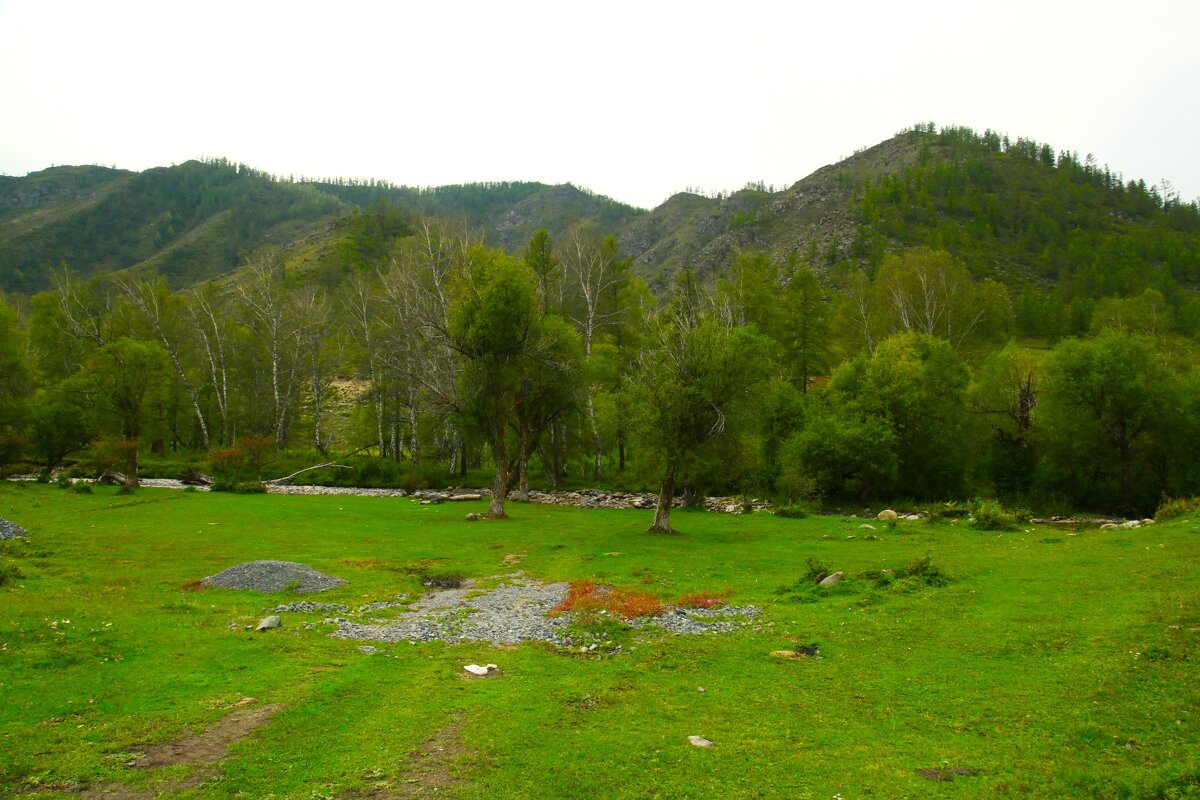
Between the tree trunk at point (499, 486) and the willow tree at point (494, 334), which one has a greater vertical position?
the willow tree at point (494, 334)

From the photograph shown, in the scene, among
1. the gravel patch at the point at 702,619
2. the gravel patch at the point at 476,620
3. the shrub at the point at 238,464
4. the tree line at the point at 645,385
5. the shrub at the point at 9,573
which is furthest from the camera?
the shrub at the point at 238,464

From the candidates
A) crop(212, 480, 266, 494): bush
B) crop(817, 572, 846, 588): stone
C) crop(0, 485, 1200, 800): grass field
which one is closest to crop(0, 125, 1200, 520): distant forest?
crop(212, 480, 266, 494): bush

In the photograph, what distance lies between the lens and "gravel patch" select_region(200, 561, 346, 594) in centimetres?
2016

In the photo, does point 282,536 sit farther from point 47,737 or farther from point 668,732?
point 668,732

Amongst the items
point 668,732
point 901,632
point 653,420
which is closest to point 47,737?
point 668,732

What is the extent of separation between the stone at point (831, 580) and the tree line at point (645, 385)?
12.0 meters

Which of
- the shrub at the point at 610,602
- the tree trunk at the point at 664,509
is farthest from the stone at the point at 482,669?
the tree trunk at the point at 664,509

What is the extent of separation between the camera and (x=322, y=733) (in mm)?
10242

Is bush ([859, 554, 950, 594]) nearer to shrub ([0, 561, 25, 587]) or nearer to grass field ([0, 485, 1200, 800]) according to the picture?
grass field ([0, 485, 1200, 800])

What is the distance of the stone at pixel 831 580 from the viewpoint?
19870mm

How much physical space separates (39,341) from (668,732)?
95.7 m

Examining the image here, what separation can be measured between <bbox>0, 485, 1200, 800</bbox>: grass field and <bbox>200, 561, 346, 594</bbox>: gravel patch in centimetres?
78

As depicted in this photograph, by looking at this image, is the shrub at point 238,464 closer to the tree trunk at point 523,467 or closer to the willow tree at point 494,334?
the tree trunk at point 523,467

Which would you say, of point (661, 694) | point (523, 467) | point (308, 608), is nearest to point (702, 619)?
point (661, 694)
